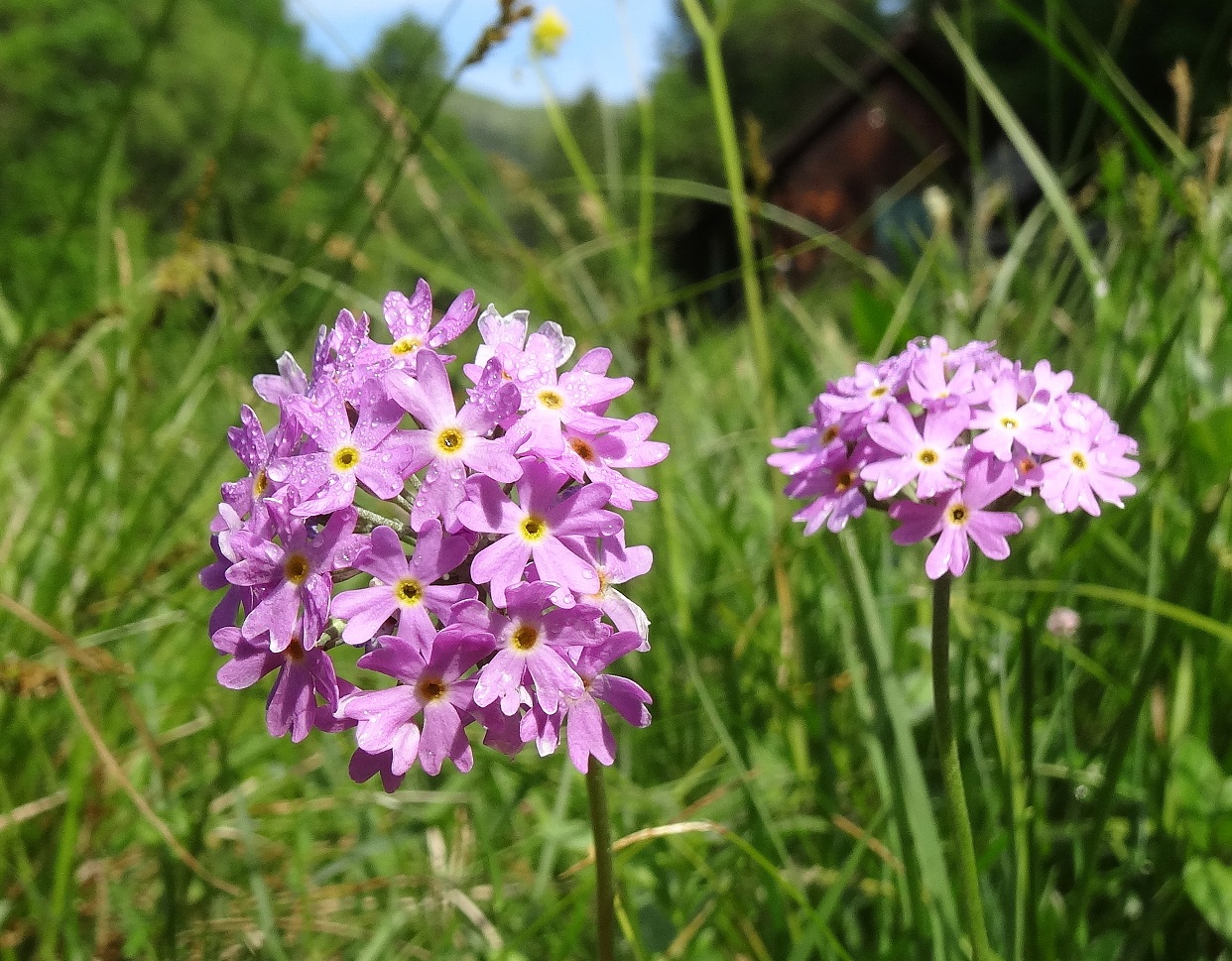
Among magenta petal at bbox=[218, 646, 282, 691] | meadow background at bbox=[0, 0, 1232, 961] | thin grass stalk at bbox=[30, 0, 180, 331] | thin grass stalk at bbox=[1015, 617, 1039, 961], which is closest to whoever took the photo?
magenta petal at bbox=[218, 646, 282, 691]

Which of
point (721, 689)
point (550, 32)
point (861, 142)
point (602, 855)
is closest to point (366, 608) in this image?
point (602, 855)

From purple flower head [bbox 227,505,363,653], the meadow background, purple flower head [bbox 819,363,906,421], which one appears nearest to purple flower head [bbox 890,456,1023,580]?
purple flower head [bbox 819,363,906,421]

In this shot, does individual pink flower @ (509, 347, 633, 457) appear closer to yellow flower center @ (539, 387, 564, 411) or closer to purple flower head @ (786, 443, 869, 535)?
yellow flower center @ (539, 387, 564, 411)

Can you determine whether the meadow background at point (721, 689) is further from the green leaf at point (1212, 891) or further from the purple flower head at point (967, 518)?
the purple flower head at point (967, 518)

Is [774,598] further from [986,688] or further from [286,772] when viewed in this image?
[286,772]

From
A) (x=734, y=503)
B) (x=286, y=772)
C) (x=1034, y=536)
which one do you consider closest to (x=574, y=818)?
(x=286, y=772)

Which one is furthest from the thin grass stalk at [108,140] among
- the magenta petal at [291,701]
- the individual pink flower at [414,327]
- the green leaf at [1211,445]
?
the green leaf at [1211,445]

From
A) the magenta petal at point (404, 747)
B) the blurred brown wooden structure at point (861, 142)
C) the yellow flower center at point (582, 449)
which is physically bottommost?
the magenta petal at point (404, 747)
